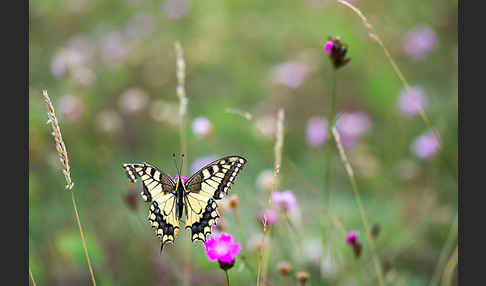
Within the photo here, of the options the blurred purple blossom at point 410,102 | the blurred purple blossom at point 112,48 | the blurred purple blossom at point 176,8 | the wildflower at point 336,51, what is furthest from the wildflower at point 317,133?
the blurred purple blossom at point 176,8

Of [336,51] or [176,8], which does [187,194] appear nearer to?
[336,51]

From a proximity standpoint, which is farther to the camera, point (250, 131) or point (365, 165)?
point (250, 131)

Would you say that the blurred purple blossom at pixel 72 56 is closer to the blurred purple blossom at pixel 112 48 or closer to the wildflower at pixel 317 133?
the blurred purple blossom at pixel 112 48

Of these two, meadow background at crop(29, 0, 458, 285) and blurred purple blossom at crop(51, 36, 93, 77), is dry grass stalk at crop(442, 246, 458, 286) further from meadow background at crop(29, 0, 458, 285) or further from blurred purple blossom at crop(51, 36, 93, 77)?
blurred purple blossom at crop(51, 36, 93, 77)

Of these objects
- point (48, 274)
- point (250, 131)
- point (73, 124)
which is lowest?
point (48, 274)

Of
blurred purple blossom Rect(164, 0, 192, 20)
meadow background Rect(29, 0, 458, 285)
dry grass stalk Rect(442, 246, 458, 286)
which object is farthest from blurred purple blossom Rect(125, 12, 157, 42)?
dry grass stalk Rect(442, 246, 458, 286)

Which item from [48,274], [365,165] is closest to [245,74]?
[365,165]

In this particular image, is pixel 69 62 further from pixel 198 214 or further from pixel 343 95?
pixel 343 95
